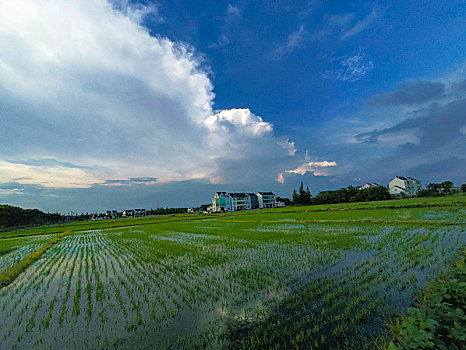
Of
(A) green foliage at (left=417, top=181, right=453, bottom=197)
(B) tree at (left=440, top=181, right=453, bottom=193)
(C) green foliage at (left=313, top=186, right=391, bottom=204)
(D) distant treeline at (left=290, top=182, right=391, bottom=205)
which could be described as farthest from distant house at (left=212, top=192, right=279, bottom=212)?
(B) tree at (left=440, top=181, right=453, bottom=193)

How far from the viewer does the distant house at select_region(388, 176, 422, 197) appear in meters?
83.1

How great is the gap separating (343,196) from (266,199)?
122 ft

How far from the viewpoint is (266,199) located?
101438mm

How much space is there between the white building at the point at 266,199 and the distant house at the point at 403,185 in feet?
160

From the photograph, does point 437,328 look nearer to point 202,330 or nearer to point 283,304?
point 283,304

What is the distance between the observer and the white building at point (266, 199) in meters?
101

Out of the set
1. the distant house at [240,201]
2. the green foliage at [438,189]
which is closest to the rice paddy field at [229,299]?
the green foliage at [438,189]

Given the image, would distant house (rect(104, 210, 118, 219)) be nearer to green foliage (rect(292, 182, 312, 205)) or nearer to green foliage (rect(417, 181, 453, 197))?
green foliage (rect(292, 182, 312, 205))

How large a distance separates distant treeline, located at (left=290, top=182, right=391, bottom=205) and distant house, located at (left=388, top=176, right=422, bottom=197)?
2567 centimetres

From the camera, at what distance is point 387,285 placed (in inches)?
245

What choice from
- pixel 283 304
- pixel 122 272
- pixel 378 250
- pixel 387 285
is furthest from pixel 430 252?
pixel 122 272

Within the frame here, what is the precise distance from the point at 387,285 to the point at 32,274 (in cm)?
1635

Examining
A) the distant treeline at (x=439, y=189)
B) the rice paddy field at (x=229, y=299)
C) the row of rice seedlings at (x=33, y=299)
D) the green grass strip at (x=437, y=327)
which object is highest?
the distant treeline at (x=439, y=189)

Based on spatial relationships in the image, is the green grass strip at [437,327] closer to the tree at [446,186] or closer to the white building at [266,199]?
the tree at [446,186]
